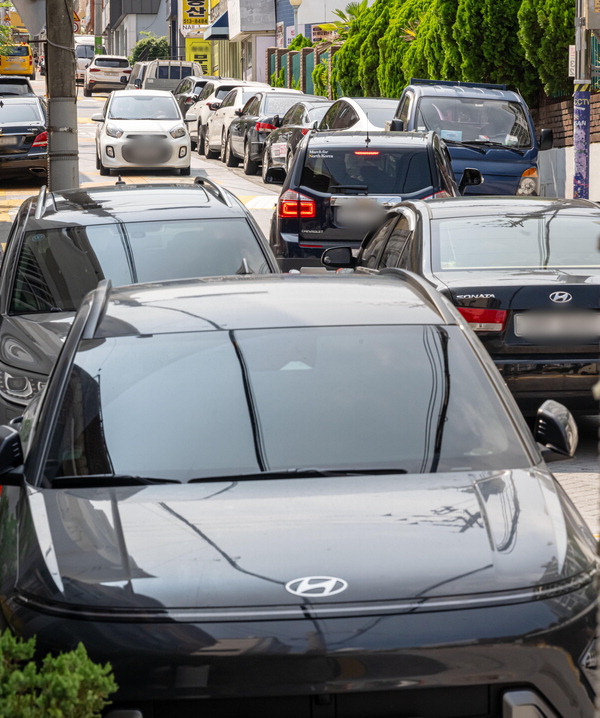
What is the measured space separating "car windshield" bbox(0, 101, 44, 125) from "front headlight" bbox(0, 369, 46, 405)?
1843cm

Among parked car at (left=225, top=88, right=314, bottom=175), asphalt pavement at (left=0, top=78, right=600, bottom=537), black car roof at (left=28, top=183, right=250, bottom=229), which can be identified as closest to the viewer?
asphalt pavement at (left=0, top=78, right=600, bottom=537)

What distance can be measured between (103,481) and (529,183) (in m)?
15.4

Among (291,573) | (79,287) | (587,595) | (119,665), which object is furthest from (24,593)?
(79,287)

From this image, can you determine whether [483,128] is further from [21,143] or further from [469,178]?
[21,143]

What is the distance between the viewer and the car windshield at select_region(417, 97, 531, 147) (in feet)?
63.1

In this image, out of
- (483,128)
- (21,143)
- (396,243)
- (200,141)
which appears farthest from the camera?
(200,141)

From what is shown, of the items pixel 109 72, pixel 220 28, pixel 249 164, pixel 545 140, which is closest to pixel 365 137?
pixel 545 140

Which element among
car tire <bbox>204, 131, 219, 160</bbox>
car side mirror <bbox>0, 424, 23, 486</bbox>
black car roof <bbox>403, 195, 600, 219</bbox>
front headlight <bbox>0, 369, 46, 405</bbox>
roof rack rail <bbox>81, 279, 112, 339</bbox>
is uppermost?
roof rack rail <bbox>81, 279, 112, 339</bbox>

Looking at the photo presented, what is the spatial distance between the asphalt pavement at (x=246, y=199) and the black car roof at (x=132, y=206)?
279 cm

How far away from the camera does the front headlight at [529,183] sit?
18.6 metres

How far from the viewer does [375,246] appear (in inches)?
405

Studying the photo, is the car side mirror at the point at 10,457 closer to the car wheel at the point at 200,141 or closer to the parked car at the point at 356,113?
the parked car at the point at 356,113

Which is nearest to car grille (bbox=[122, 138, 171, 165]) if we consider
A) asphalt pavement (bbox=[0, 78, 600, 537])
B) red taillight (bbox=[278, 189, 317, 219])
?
asphalt pavement (bbox=[0, 78, 600, 537])

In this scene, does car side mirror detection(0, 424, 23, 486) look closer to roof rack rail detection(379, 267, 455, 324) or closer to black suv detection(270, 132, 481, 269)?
roof rack rail detection(379, 267, 455, 324)
